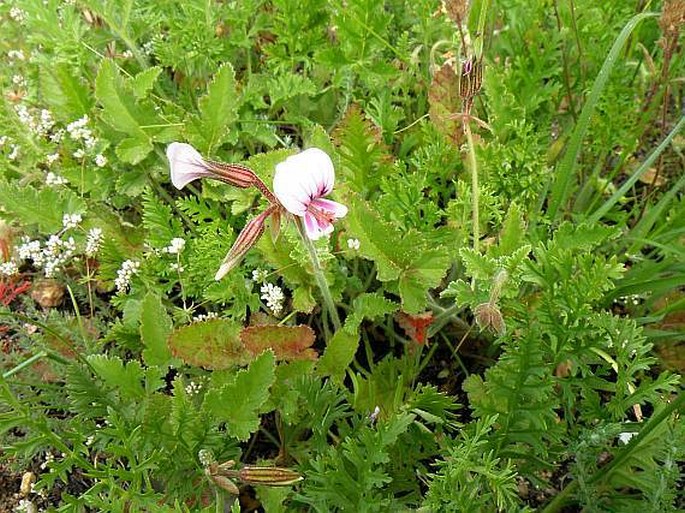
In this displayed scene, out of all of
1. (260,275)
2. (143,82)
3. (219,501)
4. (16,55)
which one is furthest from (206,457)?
(16,55)

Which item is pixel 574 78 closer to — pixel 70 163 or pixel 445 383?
pixel 445 383

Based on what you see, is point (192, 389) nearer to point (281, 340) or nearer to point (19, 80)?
point (281, 340)

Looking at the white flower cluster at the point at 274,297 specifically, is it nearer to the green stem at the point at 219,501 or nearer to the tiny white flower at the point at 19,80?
the green stem at the point at 219,501

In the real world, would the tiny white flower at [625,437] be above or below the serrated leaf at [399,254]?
below

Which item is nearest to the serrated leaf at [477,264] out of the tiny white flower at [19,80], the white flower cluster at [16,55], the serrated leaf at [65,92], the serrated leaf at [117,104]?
the serrated leaf at [117,104]

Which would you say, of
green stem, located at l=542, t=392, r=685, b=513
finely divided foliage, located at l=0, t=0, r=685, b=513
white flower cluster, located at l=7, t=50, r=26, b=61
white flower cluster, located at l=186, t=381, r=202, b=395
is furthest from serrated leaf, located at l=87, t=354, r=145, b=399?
white flower cluster, located at l=7, t=50, r=26, b=61

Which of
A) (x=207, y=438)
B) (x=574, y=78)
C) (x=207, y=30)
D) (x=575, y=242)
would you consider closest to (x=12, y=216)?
(x=207, y=30)

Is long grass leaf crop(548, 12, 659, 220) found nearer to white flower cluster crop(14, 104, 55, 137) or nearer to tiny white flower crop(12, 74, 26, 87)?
white flower cluster crop(14, 104, 55, 137)
